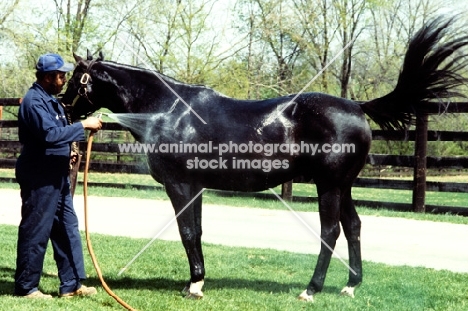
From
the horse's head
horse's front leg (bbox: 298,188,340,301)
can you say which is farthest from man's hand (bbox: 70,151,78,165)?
horse's front leg (bbox: 298,188,340,301)

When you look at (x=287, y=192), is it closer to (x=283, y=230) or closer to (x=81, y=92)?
(x=283, y=230)

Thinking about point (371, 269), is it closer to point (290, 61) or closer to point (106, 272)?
point (106, 272)

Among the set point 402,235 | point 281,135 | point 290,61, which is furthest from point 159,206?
point 290,61

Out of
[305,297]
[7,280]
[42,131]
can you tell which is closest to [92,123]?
[42,131]

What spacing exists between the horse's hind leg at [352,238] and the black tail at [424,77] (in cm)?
75

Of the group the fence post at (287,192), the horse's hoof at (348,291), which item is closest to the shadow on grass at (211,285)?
the horse's hoof at (348,291)

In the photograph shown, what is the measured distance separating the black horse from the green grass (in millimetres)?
232

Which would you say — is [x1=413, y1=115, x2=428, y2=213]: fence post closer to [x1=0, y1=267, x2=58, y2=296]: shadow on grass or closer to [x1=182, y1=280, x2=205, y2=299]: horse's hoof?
[x1=182, y1=280, x2=205, y2=299]: horse's hoof

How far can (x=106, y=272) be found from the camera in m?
5.39

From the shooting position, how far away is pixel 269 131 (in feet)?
15.0

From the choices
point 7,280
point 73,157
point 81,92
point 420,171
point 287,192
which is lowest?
point 287,192

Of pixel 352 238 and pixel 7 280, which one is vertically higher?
pixel 352 238

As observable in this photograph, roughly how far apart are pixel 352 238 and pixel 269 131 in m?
1.18

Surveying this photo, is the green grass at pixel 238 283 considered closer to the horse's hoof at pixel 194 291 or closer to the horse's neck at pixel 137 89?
the horse's hoof at pixel 194 291
